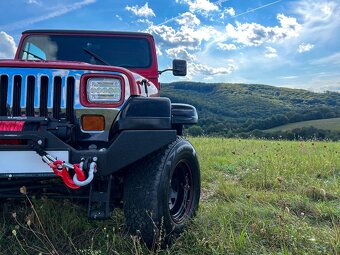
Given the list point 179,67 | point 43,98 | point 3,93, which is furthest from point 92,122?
point 179,67

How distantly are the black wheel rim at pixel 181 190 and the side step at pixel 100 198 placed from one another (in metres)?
0.71

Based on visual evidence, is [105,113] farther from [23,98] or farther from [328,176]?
[328,176]

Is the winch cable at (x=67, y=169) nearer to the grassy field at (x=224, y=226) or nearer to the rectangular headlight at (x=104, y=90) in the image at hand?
the grassy field at (x=224, y=226)

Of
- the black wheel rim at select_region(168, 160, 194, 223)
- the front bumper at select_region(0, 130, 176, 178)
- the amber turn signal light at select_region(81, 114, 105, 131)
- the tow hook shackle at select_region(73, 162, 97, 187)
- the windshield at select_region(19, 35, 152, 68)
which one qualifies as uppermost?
the windshield at select_region(19, 35, 152, 68)

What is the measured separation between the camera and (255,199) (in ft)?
13.2

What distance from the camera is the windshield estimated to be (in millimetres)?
4586

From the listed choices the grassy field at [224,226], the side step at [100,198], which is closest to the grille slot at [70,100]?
the side step at [100,198]

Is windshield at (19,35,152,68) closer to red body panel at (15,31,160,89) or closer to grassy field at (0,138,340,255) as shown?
red body panel at (15,31,160,89)

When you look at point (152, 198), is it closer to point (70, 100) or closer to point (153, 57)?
point (70, 100)

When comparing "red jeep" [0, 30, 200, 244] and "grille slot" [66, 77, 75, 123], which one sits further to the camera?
"grille slot" [66, 77, 75, 123]

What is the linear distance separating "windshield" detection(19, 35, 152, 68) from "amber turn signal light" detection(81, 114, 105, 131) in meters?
2.11

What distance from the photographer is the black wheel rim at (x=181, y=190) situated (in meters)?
3.08

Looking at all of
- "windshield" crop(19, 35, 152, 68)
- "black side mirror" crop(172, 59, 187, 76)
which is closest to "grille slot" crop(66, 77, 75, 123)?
"windshield" crop(19, 35, 152, 68)

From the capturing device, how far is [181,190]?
10.4ft
